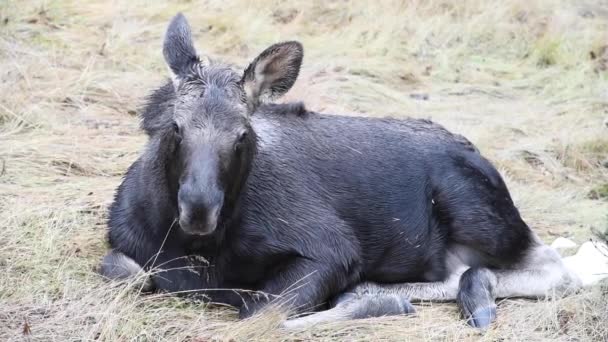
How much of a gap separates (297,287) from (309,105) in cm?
454

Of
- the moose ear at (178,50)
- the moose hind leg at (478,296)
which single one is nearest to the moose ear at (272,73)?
the moose ear at (178,50)

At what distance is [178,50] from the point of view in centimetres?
566

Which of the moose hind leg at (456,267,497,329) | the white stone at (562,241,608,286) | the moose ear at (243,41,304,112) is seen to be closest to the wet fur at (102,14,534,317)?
the moose ear at (243,41,304,112)

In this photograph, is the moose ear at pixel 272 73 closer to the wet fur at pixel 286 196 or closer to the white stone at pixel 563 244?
the wet fur at pixel 286 196

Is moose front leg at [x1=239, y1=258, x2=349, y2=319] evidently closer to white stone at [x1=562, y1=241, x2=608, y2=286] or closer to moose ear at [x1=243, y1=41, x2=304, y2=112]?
moose ear at [x1=243, y1=41, x2=304, y2=112]

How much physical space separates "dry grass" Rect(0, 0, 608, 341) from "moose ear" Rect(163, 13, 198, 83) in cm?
134

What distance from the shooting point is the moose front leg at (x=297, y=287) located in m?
5.58

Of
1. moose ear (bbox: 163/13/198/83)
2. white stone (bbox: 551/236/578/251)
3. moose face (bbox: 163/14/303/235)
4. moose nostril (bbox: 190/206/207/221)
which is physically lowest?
white stone (bbox: 551/236/578/251)

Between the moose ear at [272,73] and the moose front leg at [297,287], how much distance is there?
1.04 meters

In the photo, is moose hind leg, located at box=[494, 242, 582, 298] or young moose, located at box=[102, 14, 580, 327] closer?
young moose, located at box=[102, 14, 580, 327]

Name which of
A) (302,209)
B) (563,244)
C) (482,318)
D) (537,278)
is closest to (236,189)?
(302,209)

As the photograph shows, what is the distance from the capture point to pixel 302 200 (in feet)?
19.6

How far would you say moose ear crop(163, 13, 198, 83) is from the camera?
5566 millimetres

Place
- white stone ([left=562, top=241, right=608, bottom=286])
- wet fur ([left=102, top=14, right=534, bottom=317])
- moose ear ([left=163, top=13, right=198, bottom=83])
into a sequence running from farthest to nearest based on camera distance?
1. white stone ([left=562, top=241, right=608, bottom=286])
2. moose ear ([left=163, top=13, right=198, bottom=83])
3. wet fur ([left=102, top=14, right=534, bottom=317])
